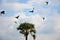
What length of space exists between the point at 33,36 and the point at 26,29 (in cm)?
A: 236

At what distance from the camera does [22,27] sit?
6812 cm

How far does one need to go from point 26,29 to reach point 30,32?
3.91 ft

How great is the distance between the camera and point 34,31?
6775 centimetres

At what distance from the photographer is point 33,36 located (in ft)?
220

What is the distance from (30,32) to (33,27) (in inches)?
66.1

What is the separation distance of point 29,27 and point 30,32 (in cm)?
136

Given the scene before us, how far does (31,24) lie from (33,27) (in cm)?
105

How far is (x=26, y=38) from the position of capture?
66.6m

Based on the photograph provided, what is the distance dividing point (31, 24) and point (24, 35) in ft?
12.1

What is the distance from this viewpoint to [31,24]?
69.1 metres

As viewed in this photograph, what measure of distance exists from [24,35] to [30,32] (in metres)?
1.63

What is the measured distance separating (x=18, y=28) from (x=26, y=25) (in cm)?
203

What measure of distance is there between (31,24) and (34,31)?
220 cm
